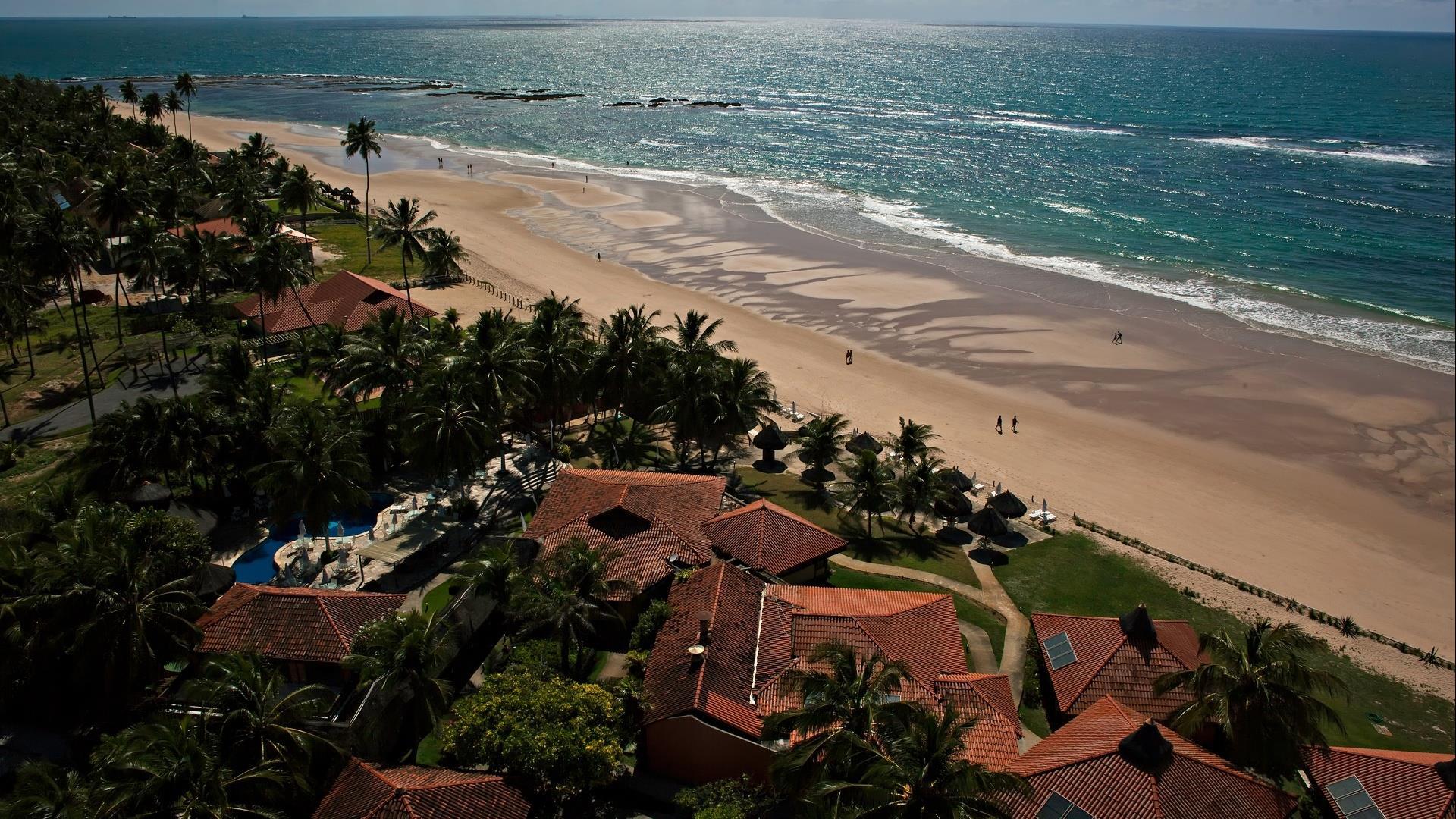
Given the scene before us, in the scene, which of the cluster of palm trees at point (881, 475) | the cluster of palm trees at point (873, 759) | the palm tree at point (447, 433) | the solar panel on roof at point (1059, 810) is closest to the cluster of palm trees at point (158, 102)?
the palm tree at point (447, 433)

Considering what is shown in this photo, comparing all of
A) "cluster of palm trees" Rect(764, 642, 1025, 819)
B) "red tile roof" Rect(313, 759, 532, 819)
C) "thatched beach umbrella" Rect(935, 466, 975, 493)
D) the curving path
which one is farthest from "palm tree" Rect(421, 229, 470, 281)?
"cluster of palm trees" Rect(764, 642, 1025, 819)

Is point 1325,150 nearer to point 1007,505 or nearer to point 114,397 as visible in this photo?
point 1007,505

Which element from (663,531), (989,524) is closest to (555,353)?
(663,531)

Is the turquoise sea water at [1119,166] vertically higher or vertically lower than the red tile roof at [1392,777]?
higher

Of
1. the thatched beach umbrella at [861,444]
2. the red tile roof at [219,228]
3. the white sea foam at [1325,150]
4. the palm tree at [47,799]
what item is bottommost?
the thatched beach umbrella at [861,444]

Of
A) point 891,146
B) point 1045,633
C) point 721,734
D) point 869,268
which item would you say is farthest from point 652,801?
point 891,146

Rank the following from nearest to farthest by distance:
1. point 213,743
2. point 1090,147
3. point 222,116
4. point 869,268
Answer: point 213,743, point 869,268, point 1090,147, point 222,116

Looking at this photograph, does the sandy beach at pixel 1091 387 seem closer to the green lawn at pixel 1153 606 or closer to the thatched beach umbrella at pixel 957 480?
the green lawn at pixel 1153 606

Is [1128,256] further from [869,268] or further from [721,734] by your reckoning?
[721,734]
